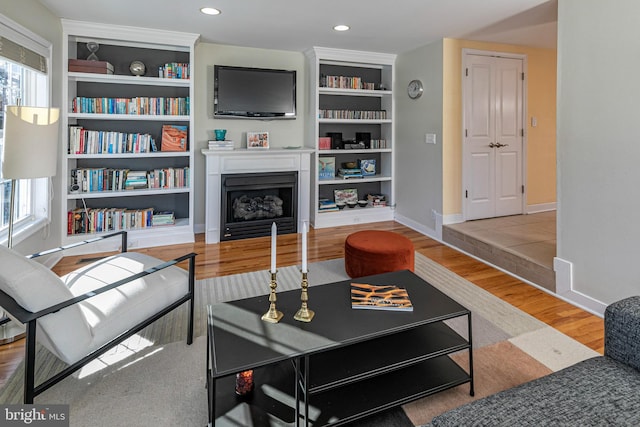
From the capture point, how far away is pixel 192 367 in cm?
202

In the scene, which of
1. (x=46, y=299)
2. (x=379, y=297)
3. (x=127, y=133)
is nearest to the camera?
(x=46, y=299)

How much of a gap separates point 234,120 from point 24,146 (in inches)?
111

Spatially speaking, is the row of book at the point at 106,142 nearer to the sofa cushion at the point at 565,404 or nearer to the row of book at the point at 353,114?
the row of book at the point at 353,114

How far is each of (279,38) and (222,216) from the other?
219 cm

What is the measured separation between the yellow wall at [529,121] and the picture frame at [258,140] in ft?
7.30

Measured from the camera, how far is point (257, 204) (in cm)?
Answer: 482

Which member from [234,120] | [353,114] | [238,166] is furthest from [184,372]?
[353,114]

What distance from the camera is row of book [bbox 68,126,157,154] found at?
12.9 ft

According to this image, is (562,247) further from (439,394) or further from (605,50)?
(439,394)

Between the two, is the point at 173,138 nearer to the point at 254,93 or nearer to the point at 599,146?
the point at 254,93

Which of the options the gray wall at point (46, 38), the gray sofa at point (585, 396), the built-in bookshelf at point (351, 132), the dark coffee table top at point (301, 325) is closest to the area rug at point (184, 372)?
the dark coffee table top at point (301, 325)

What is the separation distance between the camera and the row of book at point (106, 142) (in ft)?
12.9

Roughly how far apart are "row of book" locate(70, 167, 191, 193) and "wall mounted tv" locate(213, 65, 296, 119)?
928 mm

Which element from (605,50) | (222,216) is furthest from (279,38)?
(605,50)
